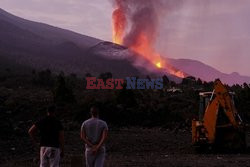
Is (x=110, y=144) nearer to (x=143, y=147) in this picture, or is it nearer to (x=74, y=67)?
(x=143, y=147)

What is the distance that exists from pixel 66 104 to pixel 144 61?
105m

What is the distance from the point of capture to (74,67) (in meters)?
135

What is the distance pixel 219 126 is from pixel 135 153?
3.50m

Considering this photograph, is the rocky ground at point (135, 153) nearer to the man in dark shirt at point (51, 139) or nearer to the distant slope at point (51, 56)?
the man in dark shirt at point (51, 139)

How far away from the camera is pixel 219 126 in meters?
20.1

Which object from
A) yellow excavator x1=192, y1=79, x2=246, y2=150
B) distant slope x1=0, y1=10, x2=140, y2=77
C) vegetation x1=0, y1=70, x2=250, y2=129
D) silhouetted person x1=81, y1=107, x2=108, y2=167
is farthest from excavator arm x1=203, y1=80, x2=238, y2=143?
distant slope x1=0, y1=10, x2=140, y2=77

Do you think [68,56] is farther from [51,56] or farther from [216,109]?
[216,109]

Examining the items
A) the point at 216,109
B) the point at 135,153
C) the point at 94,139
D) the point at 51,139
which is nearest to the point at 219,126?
the point at 216,109

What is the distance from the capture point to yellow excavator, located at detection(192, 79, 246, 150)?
65.2 feet

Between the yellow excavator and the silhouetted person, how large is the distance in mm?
9996

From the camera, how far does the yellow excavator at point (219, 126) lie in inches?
782

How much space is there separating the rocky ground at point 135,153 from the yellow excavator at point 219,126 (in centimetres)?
76

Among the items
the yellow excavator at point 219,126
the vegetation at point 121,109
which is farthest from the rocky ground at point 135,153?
the vegetation at point 121,109

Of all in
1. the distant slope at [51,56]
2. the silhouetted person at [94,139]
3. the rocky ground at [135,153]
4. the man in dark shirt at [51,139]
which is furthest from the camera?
the distant slope at [51,56]
